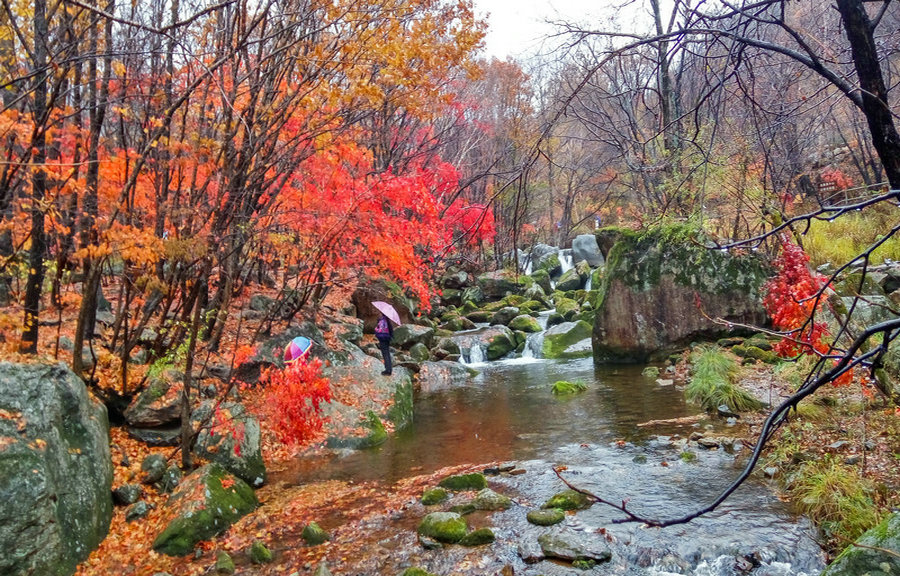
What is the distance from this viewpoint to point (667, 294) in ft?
47.1

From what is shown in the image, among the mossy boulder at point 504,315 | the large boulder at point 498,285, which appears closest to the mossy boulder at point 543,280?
the large boulder at point 498,285

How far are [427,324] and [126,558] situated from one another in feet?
48.8

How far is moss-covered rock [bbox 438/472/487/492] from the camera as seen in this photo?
7.20 metres

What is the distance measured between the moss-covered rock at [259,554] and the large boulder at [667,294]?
441 inches

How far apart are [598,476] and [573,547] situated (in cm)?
194

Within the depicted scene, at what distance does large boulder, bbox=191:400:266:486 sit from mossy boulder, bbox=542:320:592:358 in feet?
36.5

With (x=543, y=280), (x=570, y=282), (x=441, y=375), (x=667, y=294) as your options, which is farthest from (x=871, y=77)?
(x=543, y=280)

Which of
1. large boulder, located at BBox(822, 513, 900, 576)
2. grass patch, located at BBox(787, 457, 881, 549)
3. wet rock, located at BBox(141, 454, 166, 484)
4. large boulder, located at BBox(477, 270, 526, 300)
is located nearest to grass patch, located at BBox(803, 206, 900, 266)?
grass patch, located at BBox(787, 457, 881, 549)

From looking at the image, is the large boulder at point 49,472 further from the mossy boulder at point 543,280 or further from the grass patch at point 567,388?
the mossy boulder at point 543,280

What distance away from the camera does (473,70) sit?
10.2 meters

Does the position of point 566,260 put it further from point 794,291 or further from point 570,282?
point 794,291

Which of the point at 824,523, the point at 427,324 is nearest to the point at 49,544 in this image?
the point at 824,523

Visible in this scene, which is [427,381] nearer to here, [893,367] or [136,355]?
[136,355]

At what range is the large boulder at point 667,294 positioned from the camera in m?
13.9
